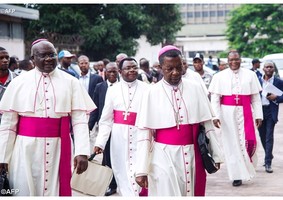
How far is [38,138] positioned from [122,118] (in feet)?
7.48

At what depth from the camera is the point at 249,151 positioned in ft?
29.6

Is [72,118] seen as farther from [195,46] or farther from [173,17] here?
[195,46]

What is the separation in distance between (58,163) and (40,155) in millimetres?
211

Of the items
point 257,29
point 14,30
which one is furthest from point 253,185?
point 257,29

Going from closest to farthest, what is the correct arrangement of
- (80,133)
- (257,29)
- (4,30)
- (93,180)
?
(80,133), (93,180), (4,30), (257,29)

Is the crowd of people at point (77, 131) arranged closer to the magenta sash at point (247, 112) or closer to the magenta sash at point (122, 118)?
the magenta sash at point (122, 118)

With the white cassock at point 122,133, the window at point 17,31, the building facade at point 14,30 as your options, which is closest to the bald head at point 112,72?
the white cassock at point 122,133

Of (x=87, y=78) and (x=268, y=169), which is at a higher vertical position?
(x=87, y=78)

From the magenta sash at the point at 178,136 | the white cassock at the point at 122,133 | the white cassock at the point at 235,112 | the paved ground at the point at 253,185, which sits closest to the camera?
the magenta sash at the point at 178,136

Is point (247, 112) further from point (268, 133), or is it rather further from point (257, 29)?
point (257, 29)

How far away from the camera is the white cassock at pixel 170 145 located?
5.23 metres

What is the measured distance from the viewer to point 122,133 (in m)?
7.34

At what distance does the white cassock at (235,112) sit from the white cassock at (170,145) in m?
3.50

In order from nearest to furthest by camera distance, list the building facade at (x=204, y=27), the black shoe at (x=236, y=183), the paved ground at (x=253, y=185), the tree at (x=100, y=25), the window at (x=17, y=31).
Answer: the paved ground at (x=253, y=185), the black shoe at (x=236, y=183), the window at (x=17, y=31), the tree at (x=100, y=25), the building facade at (x=204, y=27)
